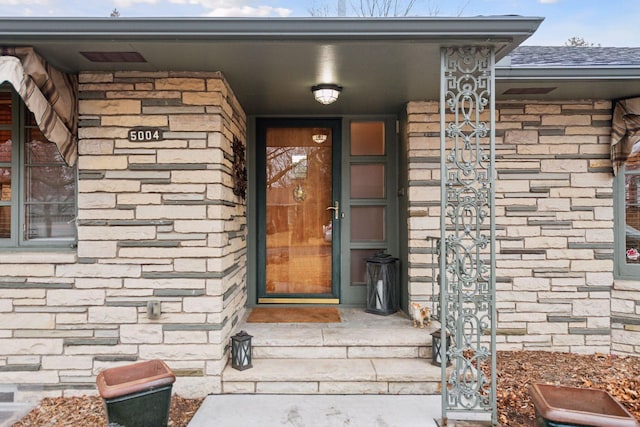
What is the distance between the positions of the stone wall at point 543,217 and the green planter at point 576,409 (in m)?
1.58

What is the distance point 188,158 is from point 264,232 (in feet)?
5.38

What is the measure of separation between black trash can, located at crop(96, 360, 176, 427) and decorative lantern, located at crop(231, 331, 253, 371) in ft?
2.17

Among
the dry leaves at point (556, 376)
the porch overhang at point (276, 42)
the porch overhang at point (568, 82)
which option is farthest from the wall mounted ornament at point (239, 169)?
the dry leaves at point (556, 376)

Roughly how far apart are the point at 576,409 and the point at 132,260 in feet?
9.52

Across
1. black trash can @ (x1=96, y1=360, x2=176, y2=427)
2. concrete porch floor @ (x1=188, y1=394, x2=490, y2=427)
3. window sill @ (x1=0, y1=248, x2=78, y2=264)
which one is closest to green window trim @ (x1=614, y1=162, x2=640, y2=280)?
concrete porch floor @ (x1=188, y1=394, x2=490, y2=427)

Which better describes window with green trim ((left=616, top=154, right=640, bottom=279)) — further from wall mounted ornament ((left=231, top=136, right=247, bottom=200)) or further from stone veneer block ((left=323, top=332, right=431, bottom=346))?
wall mounted ornament ((left=231, top=136, right=247, bottom=200))

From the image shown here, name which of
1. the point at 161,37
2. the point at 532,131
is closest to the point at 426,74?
the point at 532,131

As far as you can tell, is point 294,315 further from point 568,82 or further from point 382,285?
point 568,82

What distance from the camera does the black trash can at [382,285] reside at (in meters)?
4.04

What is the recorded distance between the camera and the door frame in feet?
14.5

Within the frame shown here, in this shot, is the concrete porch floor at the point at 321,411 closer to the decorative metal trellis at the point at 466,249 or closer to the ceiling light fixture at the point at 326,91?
the decorative metal trellis at the point at 466,249

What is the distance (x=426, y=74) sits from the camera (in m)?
3.08

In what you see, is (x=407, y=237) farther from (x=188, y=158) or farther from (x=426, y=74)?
(x=188, y=158)

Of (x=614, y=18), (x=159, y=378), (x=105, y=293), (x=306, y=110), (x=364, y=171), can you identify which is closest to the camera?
(x=159, y=378)
